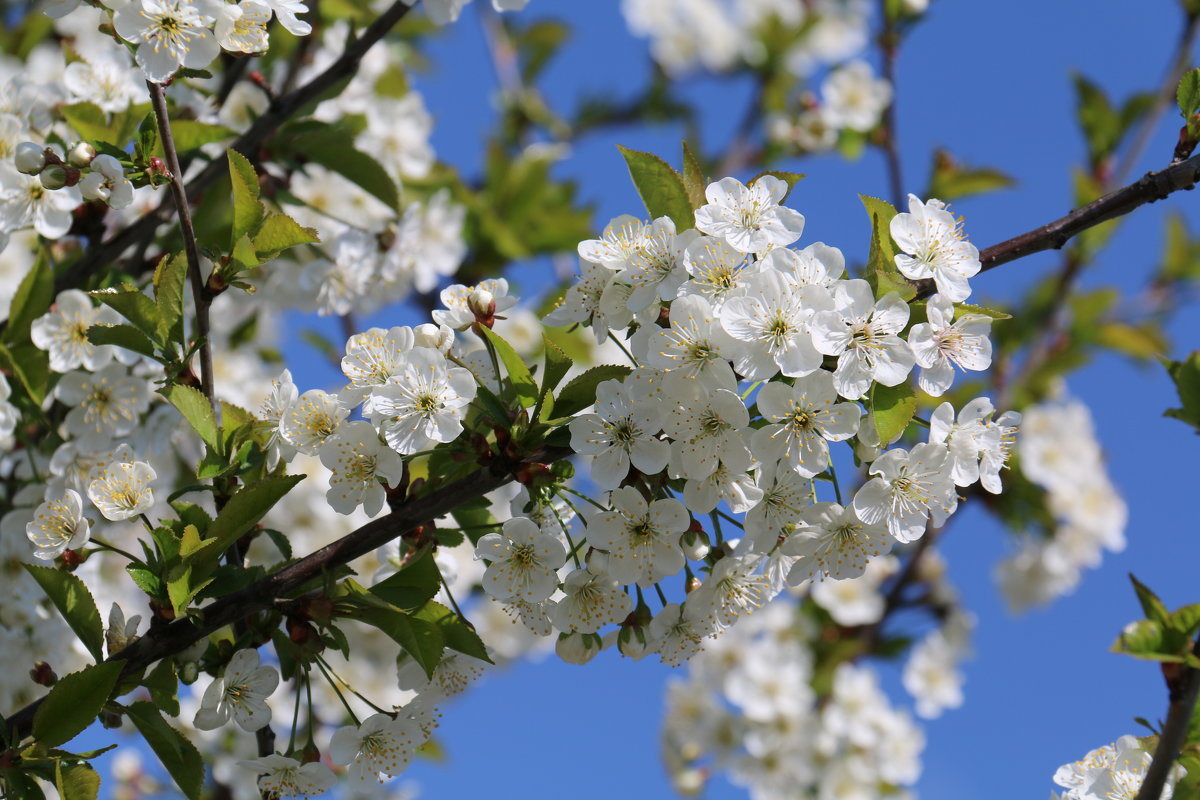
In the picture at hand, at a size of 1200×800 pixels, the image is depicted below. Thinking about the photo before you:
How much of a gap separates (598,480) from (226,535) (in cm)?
61

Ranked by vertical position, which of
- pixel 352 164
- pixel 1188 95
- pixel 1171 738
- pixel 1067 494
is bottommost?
pixel 1171 738

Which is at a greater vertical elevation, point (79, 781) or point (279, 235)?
point (279, 235)

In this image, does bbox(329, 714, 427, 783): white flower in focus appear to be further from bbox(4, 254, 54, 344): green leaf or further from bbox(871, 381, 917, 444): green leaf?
bbox(4, 254, 54, 344): green leaf

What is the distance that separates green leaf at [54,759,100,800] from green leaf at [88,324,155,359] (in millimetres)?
697

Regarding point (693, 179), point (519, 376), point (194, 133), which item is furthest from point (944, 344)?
point (194, 133)

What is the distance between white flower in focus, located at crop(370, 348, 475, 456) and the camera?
1.71m

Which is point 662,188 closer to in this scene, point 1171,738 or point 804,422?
point 804,422

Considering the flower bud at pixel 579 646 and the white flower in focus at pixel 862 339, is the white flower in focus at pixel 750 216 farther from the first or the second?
the flower bud at pixel 579 646

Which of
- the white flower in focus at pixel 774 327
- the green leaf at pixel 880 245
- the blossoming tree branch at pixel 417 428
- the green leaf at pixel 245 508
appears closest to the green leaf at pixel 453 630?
the blossoming tree branch at pixel 417 428

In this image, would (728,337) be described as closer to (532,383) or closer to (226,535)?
(532,383)

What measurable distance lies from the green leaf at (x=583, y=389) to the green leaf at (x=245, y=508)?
0.46 metres

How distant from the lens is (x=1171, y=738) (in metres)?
1.78

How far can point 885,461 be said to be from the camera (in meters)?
1.70

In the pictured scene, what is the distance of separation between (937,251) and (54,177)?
158 cm
